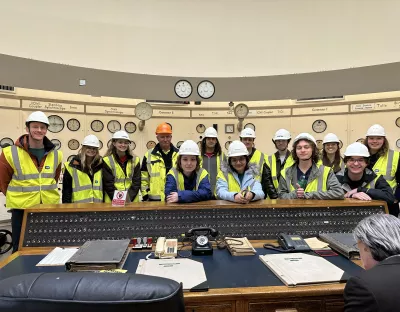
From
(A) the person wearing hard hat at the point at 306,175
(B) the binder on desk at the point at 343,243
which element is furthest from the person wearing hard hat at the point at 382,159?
(B) the binder on desk at the point at 343,243

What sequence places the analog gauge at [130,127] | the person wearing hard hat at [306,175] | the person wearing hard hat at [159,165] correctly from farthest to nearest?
Answer: the analog gauge at [130,127] < the person wearing hard hat at [159,165] < the person wearing hard hat at [306,175]

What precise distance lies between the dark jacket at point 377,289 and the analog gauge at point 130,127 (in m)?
5.69

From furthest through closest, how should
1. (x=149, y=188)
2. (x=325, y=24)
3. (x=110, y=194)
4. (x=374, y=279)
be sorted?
(x=325, y=24), (x=149, y=188), (x=110, y=194), (x=374, y=279)

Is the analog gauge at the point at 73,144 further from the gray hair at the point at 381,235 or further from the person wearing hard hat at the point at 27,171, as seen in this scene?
the gray hair at the point at 381,235

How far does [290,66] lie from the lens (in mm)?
6129

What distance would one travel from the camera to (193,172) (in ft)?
7.75

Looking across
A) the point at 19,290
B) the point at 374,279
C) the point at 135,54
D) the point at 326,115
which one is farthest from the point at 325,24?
the point at 19,290

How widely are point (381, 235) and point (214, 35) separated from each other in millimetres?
6139

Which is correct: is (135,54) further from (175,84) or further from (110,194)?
(110,194)

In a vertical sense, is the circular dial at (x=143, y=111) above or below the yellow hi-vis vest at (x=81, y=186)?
above

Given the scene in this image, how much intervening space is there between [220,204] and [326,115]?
525 cm

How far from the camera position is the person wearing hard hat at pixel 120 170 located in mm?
3107

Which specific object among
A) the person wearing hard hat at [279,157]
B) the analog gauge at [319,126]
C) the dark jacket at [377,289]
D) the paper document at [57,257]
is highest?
the analog gauge at [319,126]

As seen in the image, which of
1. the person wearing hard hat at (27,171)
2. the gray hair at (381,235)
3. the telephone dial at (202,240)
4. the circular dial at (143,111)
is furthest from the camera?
the circular dial at (143,111)
